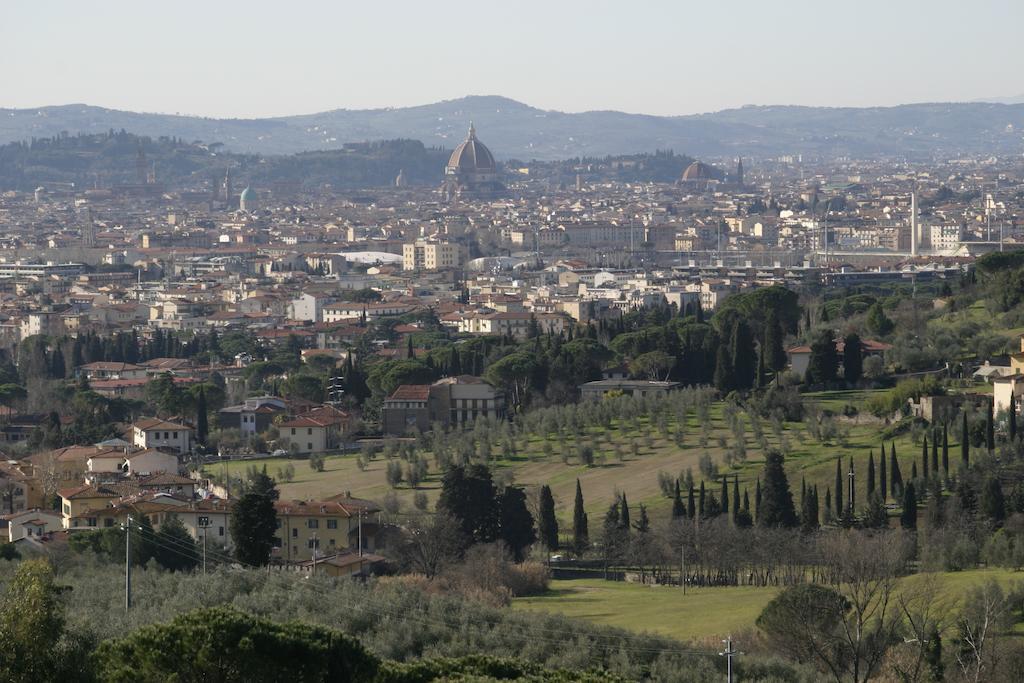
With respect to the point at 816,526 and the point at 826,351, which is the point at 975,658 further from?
the point at 826,351

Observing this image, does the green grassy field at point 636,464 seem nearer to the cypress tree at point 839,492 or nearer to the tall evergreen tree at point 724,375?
the cypress tree at point 839,492

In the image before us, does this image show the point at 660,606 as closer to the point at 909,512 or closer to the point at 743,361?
the point at 909,512

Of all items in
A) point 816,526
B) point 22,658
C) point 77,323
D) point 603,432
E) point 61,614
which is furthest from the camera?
point 77,323

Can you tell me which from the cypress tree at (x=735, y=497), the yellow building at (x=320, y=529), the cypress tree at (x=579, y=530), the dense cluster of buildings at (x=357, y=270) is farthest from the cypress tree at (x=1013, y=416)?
the yellow building at (x=320, y=529)

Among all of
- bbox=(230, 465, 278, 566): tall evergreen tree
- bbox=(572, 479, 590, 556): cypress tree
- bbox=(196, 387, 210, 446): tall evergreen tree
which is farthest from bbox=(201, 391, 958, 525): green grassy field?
bbox=(230, 465, 278, 566): tall evergreen tree

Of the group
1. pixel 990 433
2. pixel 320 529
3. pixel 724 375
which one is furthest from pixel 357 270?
pixel 320 529

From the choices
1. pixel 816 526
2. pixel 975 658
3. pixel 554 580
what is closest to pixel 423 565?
pixel 554 580

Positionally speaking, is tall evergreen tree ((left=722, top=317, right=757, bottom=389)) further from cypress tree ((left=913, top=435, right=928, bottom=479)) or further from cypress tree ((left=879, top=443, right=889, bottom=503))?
cypress tree ((left=879, top=443, right=889, bottom=503))
